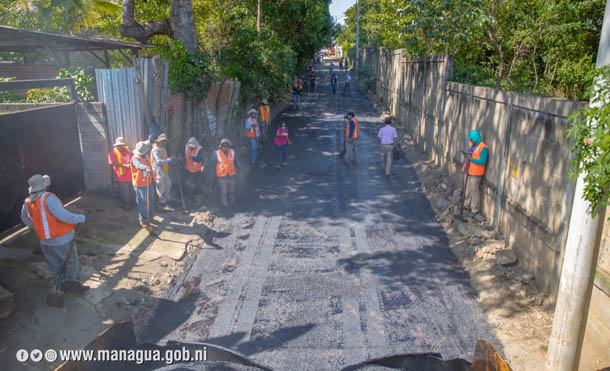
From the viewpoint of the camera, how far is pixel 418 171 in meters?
13.5

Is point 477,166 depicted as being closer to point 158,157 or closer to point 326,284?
point 326,284

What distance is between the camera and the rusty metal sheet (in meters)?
7.46

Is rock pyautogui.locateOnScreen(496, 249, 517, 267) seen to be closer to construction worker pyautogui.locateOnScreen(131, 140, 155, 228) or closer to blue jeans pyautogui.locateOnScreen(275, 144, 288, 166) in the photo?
construction worker pyautogui.locateOnScreen(131, 140, 155, 228)

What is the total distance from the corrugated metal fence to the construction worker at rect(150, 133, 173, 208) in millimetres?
571

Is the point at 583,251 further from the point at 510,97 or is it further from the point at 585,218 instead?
the point at 510,97

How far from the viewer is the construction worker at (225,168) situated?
34.0ft

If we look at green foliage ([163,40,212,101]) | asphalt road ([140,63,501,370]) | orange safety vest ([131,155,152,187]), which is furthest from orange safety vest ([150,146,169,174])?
green foliage ([163,40,212,101])

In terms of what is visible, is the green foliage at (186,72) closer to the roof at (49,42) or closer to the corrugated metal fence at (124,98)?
the roof at (49,42)

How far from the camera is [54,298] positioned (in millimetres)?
5984

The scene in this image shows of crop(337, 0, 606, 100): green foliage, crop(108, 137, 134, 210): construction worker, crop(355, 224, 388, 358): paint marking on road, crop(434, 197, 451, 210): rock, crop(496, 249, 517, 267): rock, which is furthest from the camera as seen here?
crop(337, 0, 606, 100): green foliage

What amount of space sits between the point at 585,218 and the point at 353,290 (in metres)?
3.56

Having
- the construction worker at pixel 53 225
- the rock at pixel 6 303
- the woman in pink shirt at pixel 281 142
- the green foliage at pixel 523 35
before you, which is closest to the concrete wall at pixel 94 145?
the construction worker at pixel 53 225

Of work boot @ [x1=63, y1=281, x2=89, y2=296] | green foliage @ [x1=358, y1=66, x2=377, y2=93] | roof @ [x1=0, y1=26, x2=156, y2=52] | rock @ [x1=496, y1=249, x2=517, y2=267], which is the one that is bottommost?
work boot @ [x1=63, y1=281, x2=89, y2=296]

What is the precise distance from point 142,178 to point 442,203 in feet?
20.9
